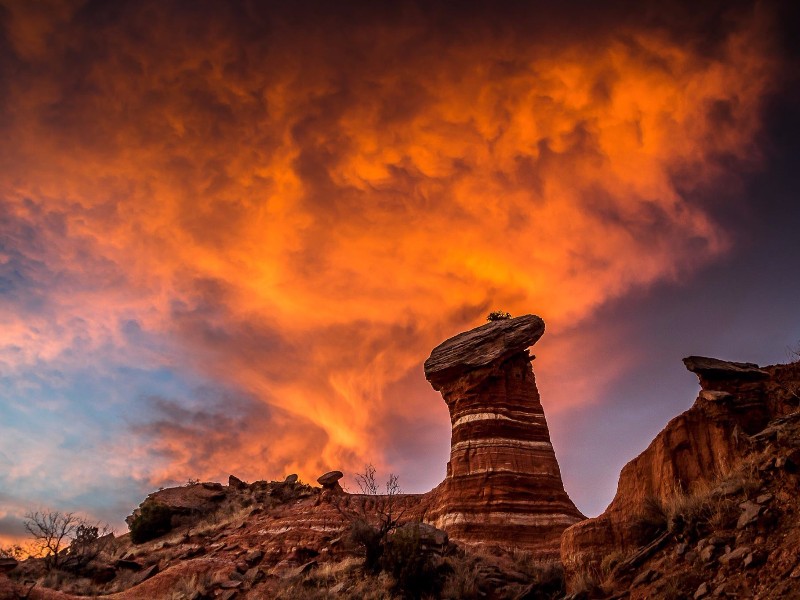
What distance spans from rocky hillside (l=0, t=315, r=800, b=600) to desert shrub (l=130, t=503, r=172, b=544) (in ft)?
0.36

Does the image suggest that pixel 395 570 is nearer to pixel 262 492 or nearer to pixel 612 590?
pixel 612 590

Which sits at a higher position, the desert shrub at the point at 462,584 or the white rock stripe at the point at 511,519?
the white rock stripe at the point at 511,519

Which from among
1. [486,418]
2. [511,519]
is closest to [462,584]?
[511,519]

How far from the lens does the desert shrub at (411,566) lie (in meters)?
16.4

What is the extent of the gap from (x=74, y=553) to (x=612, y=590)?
107 feet

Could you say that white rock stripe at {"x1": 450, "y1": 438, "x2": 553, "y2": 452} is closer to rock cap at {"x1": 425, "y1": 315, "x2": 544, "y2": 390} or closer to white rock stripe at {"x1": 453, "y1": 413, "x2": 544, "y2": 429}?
white rock stripe at {"x1": 453, "y1": 413, "x2": 544, "y2": 429}

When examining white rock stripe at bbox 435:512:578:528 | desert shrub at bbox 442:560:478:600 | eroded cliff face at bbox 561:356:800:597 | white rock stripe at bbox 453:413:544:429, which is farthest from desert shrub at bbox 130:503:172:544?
eroded cliff face at bbox 561:356:800:597

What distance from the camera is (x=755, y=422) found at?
13414mm

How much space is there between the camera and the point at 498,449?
28.2m

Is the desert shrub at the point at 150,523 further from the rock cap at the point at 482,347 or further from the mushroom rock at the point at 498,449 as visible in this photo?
the rock cap at the point at 482,347

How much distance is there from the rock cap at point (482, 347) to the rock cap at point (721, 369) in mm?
15567

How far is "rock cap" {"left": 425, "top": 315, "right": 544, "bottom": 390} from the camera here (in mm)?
30500

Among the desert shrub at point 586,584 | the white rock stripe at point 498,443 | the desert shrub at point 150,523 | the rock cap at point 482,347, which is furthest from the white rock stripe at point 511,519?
the desert shrub at point 150,523

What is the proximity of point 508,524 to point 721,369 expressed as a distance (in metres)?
14.7
